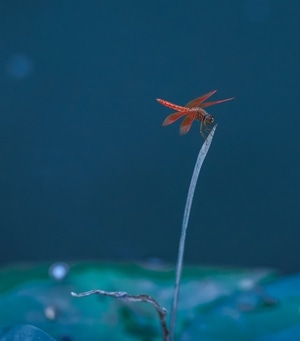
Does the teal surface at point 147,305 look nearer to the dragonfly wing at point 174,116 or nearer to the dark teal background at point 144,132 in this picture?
the dark teal background at point 144,132

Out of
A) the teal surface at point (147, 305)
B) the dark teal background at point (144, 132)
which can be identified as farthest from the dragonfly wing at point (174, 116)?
the teal surface at point (147, 305)

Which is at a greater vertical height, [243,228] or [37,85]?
[37,85]

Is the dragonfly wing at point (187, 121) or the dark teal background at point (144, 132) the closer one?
the dragonfly wing at point (187, 121)

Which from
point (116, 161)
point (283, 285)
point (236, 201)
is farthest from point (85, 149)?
point (283, 285)

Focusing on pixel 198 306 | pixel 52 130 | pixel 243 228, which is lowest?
pixel 198 306

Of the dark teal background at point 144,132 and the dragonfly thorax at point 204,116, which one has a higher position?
the dark teal background at point 144,132

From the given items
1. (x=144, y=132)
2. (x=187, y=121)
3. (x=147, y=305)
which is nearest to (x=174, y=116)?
(x=187, y=121)

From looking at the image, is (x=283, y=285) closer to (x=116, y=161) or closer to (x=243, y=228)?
(x=243, y=228)

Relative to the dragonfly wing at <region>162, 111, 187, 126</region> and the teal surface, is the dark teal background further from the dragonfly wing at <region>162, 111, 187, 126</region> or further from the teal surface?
the dragonfly wing at <region>162, 111, 187, 126</region>
